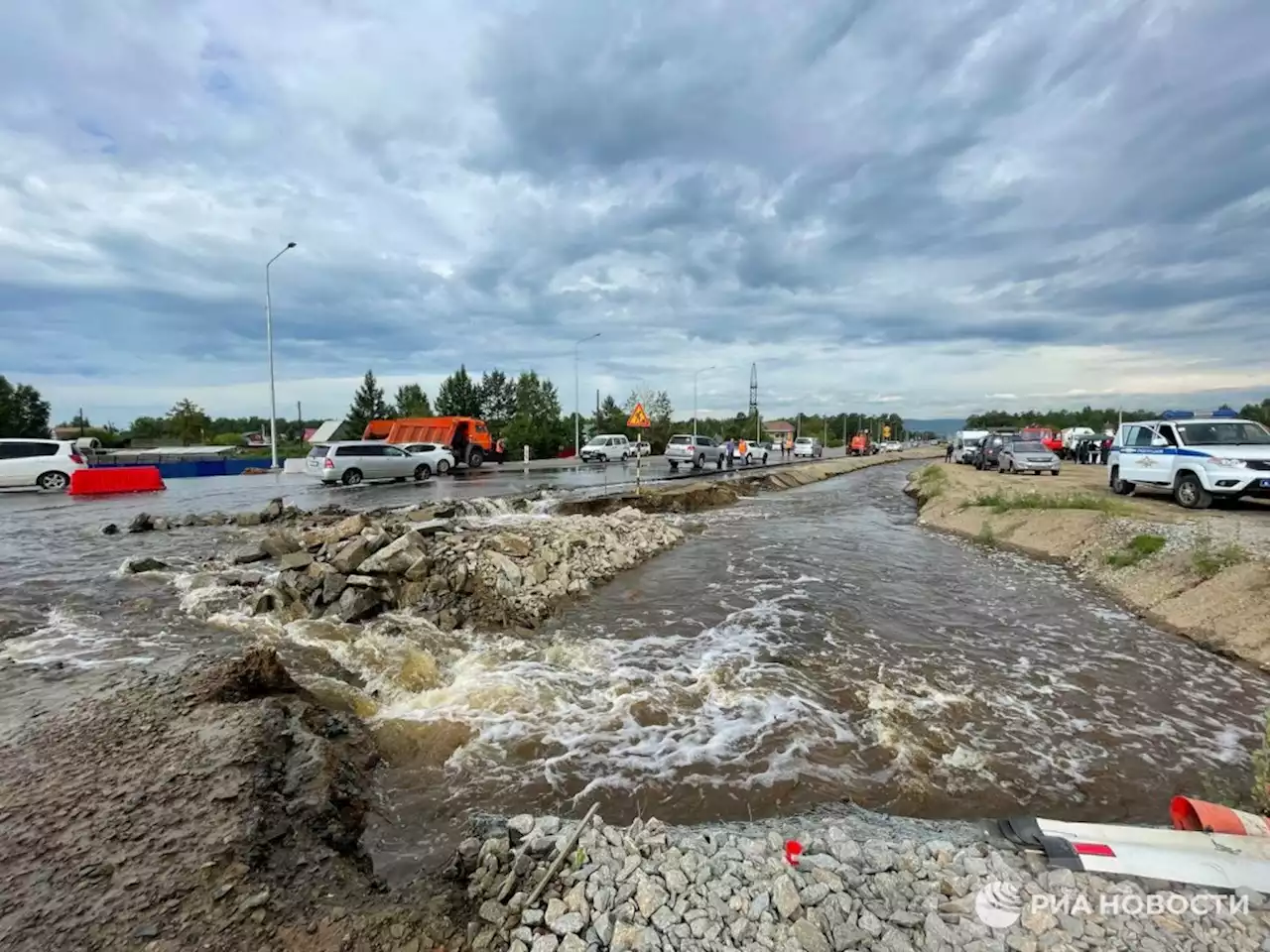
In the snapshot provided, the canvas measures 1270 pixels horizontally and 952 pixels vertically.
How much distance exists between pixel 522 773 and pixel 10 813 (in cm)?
286

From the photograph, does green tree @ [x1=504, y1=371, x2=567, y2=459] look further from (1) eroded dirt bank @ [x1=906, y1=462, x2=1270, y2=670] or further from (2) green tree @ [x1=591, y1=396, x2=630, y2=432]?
(1) eroded dirt bank @ [x1=906, y1=462, x2=1270, y2=670]

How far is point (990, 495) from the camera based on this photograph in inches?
690

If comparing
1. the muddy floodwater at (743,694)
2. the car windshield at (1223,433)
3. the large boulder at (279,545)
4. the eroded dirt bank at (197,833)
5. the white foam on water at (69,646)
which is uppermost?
the car windshield at (1223,433)

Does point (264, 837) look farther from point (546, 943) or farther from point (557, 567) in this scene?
point (557, 567)

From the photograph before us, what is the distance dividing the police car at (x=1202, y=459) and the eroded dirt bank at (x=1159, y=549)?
1.66 ft

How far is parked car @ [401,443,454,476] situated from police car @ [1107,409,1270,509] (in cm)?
2519

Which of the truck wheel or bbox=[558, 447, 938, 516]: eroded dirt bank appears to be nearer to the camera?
the truck wheel

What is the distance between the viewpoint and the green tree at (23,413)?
2248 inches

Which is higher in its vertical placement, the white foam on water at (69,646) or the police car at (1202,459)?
the police car at (1202,459)

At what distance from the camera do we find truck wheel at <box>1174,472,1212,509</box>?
13.8m

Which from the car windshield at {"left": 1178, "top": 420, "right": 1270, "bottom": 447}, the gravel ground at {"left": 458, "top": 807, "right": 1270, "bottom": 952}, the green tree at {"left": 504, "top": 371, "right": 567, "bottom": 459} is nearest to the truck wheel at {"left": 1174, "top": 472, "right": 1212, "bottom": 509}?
the car windshield at {"left": 1178, "top": 420, "right": 1270, "bottom": 447}

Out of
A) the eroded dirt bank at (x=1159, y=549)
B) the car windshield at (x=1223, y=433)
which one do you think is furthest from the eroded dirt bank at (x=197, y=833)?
the car windshield at (x=1223, y=433)

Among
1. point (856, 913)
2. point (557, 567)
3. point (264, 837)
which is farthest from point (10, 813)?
point (557, 567)

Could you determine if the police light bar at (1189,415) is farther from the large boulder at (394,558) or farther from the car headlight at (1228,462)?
the large boulder at (394,558)
